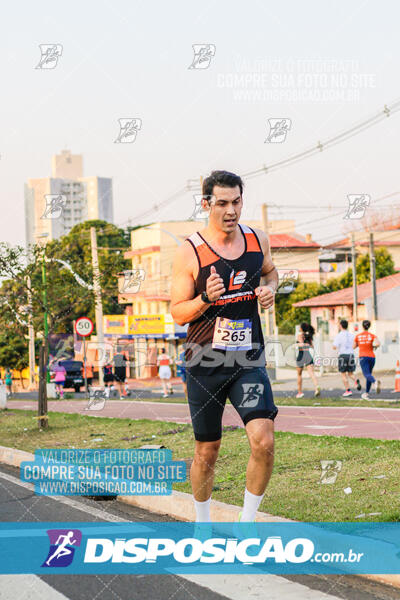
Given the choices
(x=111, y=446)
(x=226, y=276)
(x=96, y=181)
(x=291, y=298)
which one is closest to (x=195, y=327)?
(x=226, y=276)

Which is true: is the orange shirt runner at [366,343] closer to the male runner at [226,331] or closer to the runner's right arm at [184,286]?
the male runner at [226,331]

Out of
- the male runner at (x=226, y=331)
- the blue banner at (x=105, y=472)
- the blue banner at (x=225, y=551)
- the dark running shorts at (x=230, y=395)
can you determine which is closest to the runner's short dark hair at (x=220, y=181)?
the male runner at (x=226, y=331)

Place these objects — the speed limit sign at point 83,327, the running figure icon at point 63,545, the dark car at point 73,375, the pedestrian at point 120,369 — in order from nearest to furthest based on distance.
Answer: the running figure icon at point 63,545 < the pedestrian at point 120,369 < the speed limit sign at point 83,327 < the dark car at point 73,375

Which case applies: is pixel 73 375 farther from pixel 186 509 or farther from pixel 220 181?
pixel 220 181

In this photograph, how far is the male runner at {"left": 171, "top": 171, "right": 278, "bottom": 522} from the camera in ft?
18.0

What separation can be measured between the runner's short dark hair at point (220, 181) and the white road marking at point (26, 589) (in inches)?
96.5

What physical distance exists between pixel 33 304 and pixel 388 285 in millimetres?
33213

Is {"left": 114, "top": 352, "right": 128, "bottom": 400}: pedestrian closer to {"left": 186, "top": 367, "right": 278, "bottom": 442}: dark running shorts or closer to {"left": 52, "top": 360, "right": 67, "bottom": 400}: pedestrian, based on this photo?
{"left": 52, "top": 360, "right": 67, "bottom": 400}: pedestrian

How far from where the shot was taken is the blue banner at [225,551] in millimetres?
5371

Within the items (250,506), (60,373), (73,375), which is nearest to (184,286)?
(250,506)

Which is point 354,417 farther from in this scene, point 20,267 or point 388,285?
point 388,285

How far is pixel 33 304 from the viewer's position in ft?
58.0

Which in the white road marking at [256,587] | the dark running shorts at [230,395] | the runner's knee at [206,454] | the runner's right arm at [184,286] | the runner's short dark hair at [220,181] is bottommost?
the white road marking at [256,587]

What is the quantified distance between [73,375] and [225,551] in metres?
46.7
